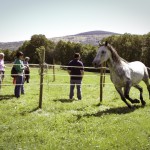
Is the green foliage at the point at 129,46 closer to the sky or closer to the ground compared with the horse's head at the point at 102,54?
closer to the sky

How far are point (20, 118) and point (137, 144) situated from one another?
15.5ft

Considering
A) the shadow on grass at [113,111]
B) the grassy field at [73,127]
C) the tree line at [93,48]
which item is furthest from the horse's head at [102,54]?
the tree line at [93,48]

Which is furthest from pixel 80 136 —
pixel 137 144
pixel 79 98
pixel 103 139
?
pixel 79 98

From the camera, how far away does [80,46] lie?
109125 millimetres

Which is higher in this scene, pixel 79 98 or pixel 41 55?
pixel 41 55

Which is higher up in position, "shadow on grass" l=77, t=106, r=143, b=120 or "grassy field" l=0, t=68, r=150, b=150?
"shadow on grass" l=77, t=106, r=143, b=120

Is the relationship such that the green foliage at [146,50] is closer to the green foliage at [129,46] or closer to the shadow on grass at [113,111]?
the green foliage at [129,46]

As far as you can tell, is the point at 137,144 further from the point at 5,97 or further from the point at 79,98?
the point at 5,97

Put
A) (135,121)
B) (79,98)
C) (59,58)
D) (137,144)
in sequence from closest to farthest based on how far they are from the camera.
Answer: (137,144) → (135,121) → (79,98) → (59,58)

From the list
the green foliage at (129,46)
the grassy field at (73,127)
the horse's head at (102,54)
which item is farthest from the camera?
the green foliage at (129,46)

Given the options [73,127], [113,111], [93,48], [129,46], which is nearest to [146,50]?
[129,46]

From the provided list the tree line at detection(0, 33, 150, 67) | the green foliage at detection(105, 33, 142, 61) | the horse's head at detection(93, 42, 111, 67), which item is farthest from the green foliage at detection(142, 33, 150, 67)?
the horse's head at detection(93, 42, 111, 67)

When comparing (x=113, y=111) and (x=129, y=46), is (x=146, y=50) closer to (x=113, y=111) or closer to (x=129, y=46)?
(x=129, y=46)

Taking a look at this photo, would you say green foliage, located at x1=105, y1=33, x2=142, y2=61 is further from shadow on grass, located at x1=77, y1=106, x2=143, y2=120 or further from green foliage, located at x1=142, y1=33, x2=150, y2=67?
Result: shadow on grass, located at x1=77, y1=106, x2=143, y2=120
